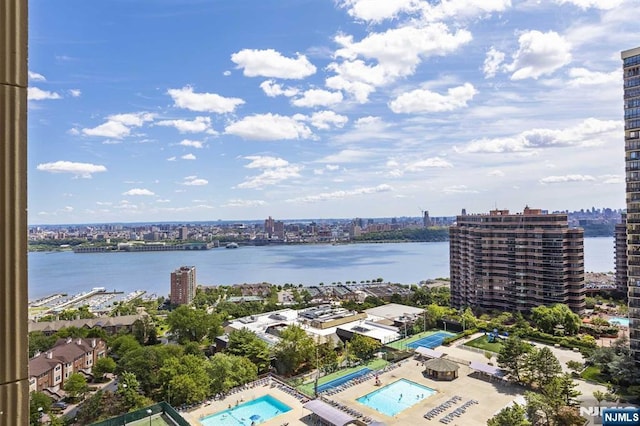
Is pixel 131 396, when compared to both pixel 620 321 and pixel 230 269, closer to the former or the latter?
pixel 620 321

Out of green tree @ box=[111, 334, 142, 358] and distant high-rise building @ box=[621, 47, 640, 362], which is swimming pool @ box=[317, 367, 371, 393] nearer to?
green tree @ box=[111, 334, 142, 358]

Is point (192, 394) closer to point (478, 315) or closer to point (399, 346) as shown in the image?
point (399, 346)

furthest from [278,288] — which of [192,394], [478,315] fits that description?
[192,394]

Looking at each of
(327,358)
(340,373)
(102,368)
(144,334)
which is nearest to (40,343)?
(144,334)

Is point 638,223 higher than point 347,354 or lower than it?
higher

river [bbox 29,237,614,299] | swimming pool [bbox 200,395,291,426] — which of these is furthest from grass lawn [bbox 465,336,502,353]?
river [bbox 29,237,614,299]

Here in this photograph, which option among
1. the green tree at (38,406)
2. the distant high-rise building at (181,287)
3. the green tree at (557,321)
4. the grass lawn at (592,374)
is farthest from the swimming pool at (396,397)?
the distant high-rise building at (181,287)

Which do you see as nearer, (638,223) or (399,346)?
(638,223)
